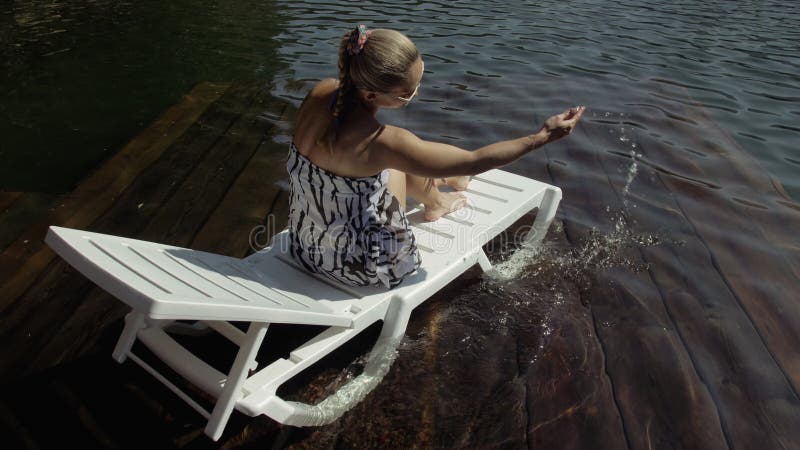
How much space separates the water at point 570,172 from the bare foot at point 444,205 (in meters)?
0.45

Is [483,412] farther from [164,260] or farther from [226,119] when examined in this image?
[226,119]

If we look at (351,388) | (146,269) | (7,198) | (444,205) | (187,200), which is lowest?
(7,198)

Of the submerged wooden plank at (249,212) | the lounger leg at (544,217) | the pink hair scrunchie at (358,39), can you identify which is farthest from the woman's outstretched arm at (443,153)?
the submerged wooden plank at (249,212)

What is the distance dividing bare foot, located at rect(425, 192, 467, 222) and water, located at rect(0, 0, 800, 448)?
1.48ft

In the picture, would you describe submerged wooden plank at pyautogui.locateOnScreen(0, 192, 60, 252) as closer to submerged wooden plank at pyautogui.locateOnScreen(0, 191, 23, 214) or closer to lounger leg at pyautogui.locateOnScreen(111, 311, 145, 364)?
submerged wooden plank at pyautogui.locateOnScreen(0, 191, 23, 214)

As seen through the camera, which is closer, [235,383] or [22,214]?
[235,383]

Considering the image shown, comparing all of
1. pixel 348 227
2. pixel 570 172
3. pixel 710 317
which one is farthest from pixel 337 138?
pixel 570 172

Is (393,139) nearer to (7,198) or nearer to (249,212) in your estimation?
(249,212)

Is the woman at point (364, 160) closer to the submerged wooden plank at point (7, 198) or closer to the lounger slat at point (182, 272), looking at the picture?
the lounger slat at point (182, 272)

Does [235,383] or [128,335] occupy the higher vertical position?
[235,383]

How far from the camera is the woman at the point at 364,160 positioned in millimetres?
2508

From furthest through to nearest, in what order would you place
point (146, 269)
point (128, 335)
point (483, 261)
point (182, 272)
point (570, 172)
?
point (570, 172) → point (483, 261) → point (128, 335) → point (182, 272) → point (146, 269)

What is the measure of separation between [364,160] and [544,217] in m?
1.98

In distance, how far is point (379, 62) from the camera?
2.45 meters
